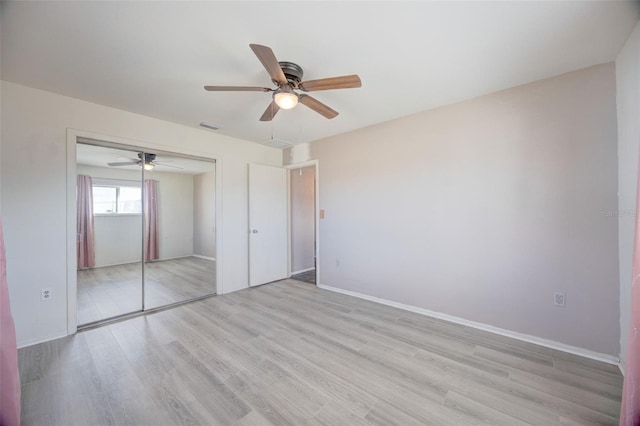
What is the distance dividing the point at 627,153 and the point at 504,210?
0.89 metres

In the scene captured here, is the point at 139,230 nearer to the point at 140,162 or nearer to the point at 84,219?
the point at 84,219

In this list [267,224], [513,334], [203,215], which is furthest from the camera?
[203,215]

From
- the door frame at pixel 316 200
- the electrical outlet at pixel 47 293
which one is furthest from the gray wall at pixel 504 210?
the electrical outlet at pixel 47 293

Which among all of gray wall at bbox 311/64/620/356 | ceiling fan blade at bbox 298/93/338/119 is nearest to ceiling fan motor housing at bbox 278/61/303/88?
ceiling fan blade at bbox 298/93/338/119

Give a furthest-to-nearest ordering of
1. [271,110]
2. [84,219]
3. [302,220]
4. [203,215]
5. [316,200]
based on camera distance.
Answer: [302,220] → [203,215] → [316,200] → [84,219] → [271,110]

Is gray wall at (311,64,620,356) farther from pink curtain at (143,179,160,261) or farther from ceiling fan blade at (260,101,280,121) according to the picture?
pink curtain at (143,179,160,261)

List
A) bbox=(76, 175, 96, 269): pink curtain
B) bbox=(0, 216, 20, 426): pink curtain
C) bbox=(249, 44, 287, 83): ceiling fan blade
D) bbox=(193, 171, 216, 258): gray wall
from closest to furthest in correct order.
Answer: bbox=(0, 216, 20, 426): pink curtain < bbox=(249, 44, 287, 83): ceiling fan blade < bbox=(76, 175, 96, 269): pink curtain < bbox=(193, 171, 216, 258): gray wall

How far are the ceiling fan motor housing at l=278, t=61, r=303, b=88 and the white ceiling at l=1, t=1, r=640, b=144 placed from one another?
0.14ft

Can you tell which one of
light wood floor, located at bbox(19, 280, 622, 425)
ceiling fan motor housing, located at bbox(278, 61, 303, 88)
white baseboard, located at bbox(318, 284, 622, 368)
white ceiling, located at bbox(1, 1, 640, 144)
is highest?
white ceiling, located at bbox(1, 1, 640, 144)

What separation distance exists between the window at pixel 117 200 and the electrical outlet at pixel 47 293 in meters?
1.25

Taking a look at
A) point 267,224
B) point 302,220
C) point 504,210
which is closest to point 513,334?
point 504,210

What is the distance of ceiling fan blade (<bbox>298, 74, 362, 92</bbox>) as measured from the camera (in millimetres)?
1813

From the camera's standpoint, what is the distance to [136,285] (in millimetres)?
3918

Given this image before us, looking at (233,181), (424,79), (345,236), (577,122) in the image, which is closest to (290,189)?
(233,181)
